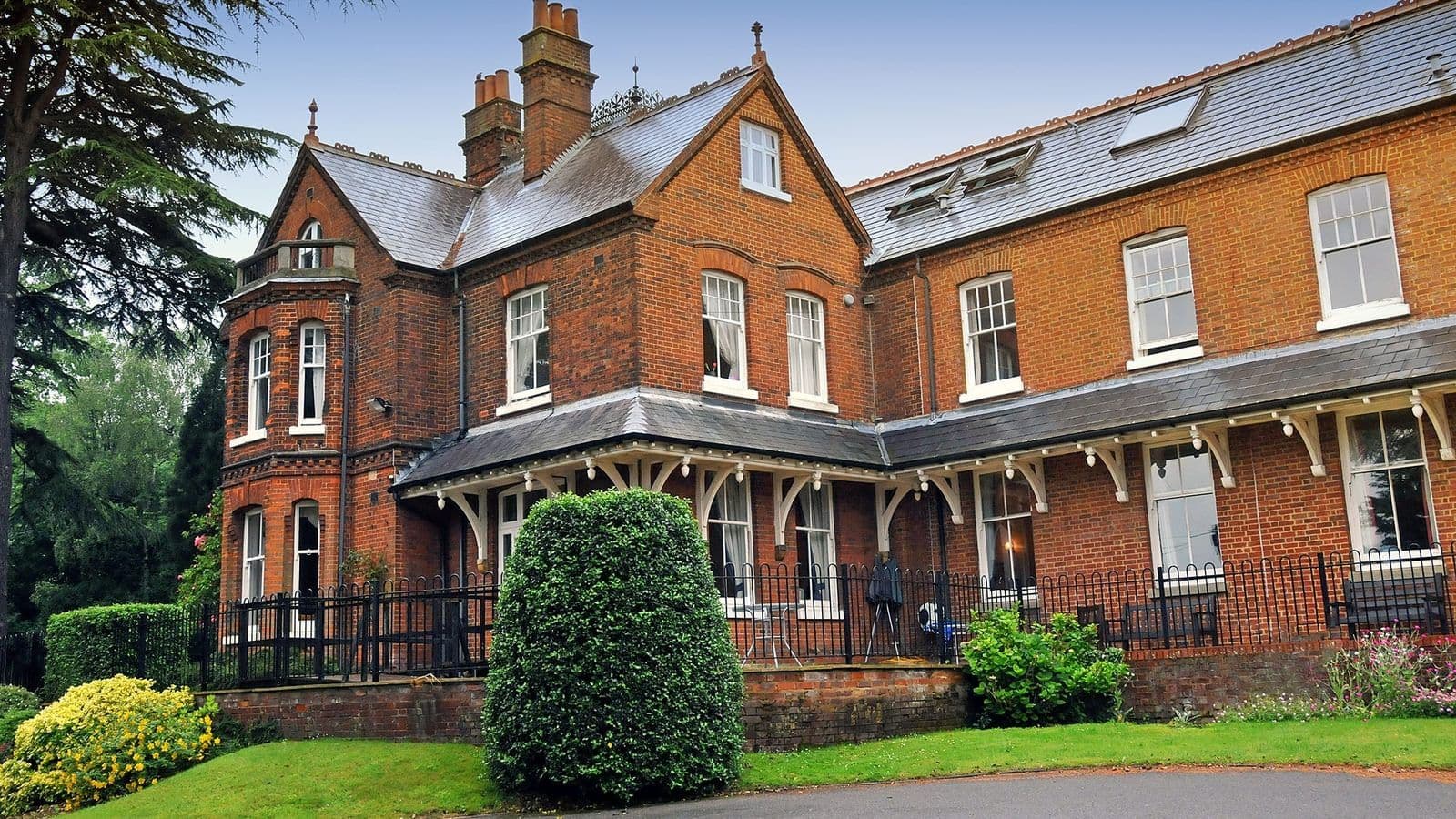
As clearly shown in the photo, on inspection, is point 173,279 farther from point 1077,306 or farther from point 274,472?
point 1077,306

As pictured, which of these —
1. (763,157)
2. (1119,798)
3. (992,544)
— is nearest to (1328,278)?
(992,544)

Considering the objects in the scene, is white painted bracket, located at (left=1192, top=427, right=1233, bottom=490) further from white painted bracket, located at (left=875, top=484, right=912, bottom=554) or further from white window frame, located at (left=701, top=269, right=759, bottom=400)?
white window frame, located at (left=701, top=269, right=759, bottom=400)

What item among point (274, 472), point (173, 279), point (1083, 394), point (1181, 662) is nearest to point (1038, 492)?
point (1083, 394)

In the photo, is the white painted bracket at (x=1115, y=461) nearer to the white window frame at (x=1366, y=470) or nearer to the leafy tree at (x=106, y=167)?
the white window frame at (x=1366, y=470)

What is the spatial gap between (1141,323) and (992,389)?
2.52 metres

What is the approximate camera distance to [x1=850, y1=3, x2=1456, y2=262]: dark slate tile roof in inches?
749

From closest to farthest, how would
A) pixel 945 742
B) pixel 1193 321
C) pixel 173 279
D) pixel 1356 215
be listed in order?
pixel 945 742, pixel 1356 215, pixel 1193 321, pixel 173 279

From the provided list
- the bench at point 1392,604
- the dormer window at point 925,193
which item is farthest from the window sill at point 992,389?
the bench at point 1392,604

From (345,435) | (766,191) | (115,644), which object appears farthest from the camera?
(345,435)

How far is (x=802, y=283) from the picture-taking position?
2245 centimetres

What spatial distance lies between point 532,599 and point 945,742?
462cm

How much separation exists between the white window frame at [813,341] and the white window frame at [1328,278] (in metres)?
7.40

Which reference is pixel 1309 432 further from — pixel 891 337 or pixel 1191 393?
pixel 891 337

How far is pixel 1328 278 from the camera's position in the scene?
1859cm
